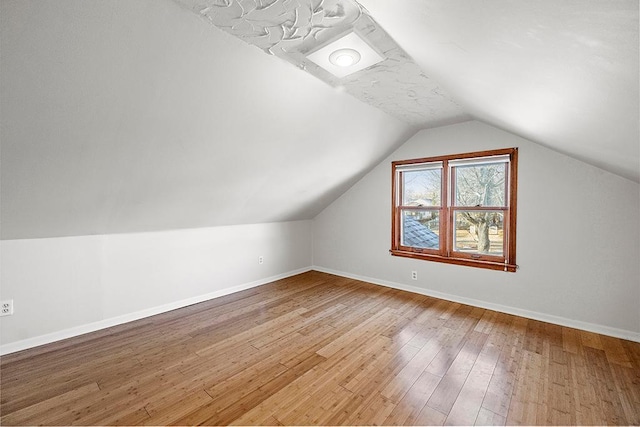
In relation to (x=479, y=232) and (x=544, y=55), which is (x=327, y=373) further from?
(x=479, y=232)

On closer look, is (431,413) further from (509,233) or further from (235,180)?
(235,180)

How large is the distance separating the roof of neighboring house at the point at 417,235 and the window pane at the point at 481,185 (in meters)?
0.61

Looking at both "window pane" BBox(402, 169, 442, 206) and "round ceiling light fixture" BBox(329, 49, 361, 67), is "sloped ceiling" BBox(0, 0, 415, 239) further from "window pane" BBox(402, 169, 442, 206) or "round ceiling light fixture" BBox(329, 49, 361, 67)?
Result: "window pane" BBox(402, 169, 442, 206)

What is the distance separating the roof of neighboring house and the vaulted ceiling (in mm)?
1665

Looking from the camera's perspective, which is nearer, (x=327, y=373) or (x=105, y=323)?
(x=327, y=373)

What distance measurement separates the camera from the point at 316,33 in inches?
67.0

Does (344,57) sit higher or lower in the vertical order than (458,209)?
higher

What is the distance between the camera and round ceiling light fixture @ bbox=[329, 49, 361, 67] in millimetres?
1886

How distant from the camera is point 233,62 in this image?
6.01ft

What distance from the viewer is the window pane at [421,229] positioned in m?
3.99

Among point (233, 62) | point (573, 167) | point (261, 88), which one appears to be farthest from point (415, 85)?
point (573, 167)

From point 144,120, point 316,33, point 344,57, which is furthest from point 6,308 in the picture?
point 344,57

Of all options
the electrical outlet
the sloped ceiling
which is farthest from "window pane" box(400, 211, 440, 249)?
the electrical outlet

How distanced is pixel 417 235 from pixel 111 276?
402 centimetres
